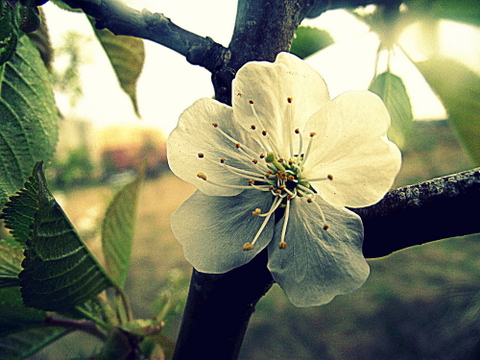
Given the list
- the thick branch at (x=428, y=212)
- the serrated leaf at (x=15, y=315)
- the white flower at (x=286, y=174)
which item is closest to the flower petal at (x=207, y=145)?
the white flower at (x=286, y=174)

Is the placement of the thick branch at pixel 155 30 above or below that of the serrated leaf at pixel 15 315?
above

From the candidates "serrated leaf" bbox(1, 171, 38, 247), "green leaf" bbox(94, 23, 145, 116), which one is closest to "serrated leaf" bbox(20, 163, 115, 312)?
"serrated leaf" bbox(1, 171, 38, 247)

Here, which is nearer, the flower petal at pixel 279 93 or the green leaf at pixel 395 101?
the flower petal at pixel 279 93

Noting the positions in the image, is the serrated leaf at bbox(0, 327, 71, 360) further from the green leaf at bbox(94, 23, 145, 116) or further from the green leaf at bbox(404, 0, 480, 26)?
the green leaf at bbox(404, 0, 480, 26)

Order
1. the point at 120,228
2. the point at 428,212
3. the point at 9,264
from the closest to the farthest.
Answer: the point at 428,212, the point at 9,264, the point at 120,228

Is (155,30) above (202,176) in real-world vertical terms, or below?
above

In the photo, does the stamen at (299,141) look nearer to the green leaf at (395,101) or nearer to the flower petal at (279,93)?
the flower petal at (279,93)

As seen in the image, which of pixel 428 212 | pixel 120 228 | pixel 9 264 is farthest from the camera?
pixel 120 228

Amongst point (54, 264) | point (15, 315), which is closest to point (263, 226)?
point (54, 264)

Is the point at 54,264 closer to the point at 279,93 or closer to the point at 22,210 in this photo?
the point at 22,210
